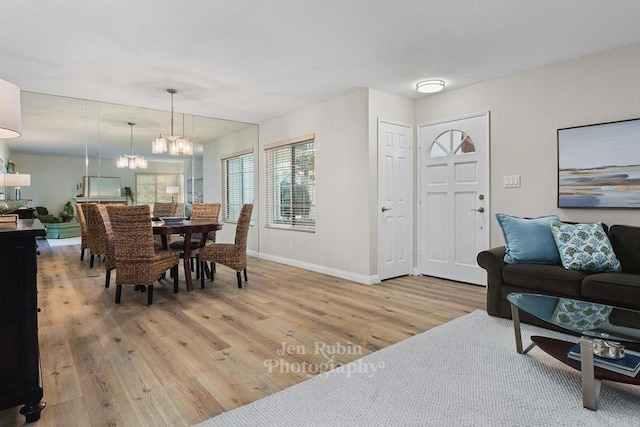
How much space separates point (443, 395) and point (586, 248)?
1855mm

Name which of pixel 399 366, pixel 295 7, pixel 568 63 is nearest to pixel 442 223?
pixel 568 63

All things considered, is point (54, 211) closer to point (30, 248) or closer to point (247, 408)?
point (30, 248)

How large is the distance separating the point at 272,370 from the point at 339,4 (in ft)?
8.02

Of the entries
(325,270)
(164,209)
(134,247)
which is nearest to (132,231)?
(134,247)

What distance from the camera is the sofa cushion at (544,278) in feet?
8.80

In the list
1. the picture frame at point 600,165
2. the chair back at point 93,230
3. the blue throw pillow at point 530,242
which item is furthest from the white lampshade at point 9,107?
the picture frame at point 600,165

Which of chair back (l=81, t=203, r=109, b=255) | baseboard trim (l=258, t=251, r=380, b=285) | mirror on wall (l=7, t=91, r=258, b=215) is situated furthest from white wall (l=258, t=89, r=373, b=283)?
chair back (l=81, t=203, r=109, b=255)

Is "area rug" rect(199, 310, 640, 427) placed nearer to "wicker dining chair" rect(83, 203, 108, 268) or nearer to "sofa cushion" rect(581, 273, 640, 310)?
"sofa cushion" rect(581, 273, 640, 310)

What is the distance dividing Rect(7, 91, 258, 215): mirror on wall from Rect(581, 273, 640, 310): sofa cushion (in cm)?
515

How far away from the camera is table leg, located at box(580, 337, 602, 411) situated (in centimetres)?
172

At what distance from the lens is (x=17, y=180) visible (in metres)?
4.40

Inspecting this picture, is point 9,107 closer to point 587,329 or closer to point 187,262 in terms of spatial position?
point 187,262

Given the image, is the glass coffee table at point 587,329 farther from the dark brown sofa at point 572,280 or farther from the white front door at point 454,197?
the white front door at point 454,197

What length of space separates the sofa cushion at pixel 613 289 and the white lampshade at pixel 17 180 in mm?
5941
